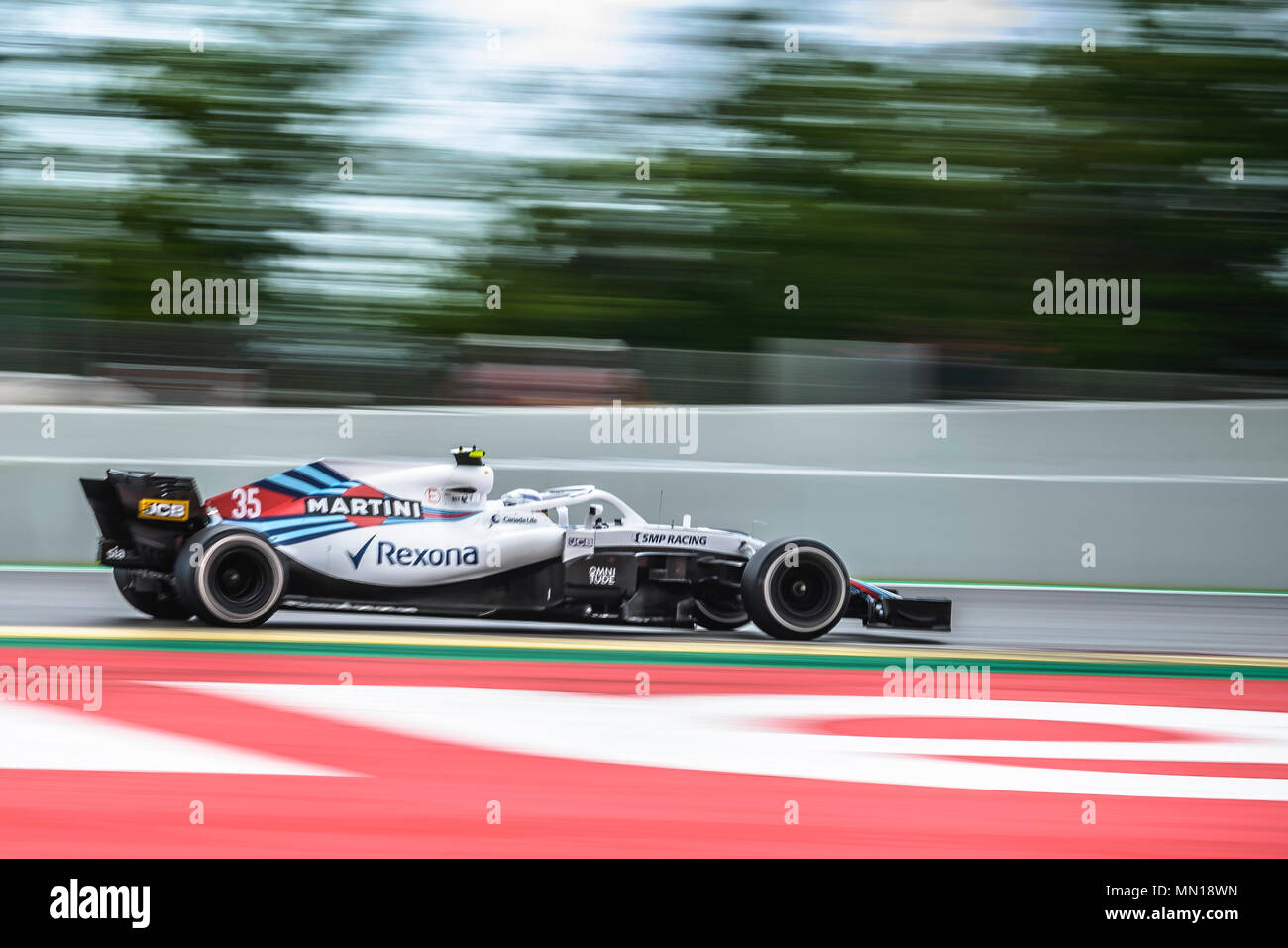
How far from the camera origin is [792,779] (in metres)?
4.90

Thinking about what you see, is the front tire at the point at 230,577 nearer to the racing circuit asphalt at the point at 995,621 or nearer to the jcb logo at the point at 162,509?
the jcb logo at the point at 162,509

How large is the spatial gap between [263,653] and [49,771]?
8.60 feet

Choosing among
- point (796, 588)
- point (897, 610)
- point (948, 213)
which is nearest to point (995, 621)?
point (897, 610)

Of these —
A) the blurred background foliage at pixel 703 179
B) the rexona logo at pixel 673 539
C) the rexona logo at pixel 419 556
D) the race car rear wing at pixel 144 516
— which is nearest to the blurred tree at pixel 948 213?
the blurred background foliage at pixel 703 179

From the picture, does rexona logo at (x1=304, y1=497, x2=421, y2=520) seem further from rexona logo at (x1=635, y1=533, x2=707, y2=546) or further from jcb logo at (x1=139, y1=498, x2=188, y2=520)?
rexona logo at (x1=635, y1=533, x2=707, y2=546)

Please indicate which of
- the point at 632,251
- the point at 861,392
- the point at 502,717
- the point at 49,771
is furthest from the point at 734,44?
the point at 49,771

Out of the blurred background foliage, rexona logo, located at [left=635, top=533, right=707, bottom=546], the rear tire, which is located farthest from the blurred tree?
the rear tire

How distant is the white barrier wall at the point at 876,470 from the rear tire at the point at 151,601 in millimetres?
3174

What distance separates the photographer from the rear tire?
833 cm

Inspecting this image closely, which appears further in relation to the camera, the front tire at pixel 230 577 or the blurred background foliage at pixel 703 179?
the blurred background foliage at pixel 703 179

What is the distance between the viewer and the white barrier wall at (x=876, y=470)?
11578 millimetres

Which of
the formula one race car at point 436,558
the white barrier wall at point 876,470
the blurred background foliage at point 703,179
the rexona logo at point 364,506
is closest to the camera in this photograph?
the formula one race car at point 436,558

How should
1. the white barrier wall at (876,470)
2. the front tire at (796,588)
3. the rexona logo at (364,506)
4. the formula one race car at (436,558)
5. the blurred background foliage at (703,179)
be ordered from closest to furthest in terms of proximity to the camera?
the formula one race car at (436,558) < the rexona logo at (364,506) < the front tire at (796,588) < the white barrier wall at (876,470) < the blurred background foliage at (703,179)

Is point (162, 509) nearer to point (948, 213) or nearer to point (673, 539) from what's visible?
point (673, 539)
